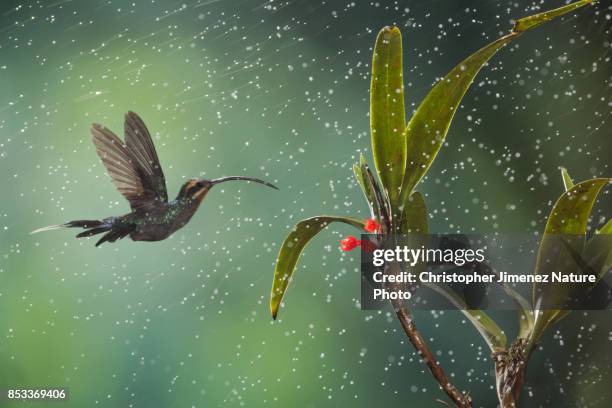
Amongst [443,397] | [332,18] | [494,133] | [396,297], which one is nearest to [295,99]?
[332,18]

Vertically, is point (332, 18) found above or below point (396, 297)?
above

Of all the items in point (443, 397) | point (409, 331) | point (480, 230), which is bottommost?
point (443, 397)

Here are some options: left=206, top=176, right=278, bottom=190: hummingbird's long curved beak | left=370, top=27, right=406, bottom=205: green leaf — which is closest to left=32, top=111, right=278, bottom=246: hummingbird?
left=206, top=176, right=278, bottom=190: hummingbird's long curved beak

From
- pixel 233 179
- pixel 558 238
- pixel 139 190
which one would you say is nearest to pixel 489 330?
pixel 558 238

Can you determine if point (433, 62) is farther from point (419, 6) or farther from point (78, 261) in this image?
point (78, 261)

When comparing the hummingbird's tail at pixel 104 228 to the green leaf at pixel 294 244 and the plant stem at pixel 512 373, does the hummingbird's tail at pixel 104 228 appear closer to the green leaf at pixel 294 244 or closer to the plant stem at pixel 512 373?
the green leaf at pixel 294 244

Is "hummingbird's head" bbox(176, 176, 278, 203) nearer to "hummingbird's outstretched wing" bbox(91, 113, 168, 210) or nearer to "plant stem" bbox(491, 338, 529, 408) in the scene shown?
"hummingbird's outstretched wing" bbox(91, 113, 168, 210)
